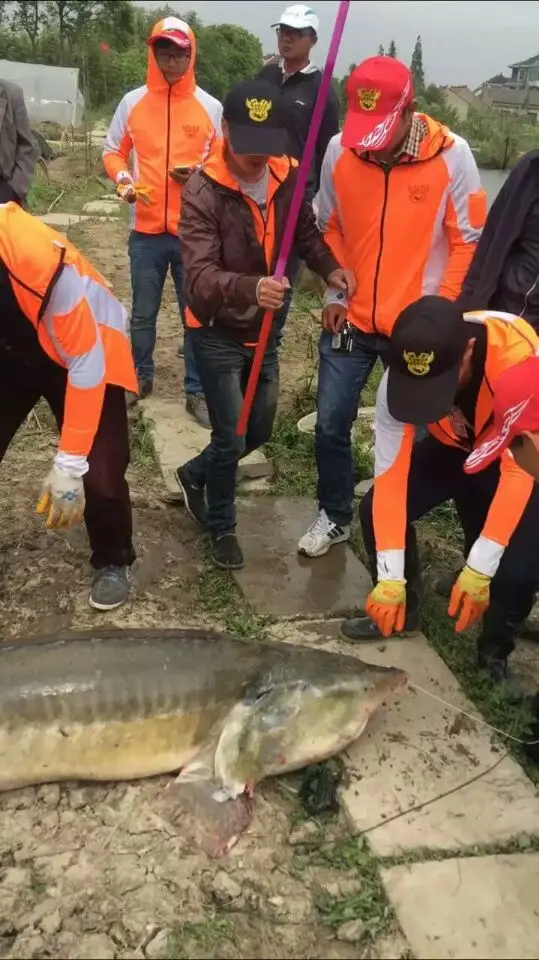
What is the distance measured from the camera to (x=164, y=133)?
214 inches

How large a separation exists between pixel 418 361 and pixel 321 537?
156 centimetres

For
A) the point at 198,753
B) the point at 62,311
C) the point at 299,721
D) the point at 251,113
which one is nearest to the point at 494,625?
the point at 299,721

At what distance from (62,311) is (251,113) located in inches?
44.1

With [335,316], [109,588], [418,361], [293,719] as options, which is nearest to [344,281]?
[335,316]

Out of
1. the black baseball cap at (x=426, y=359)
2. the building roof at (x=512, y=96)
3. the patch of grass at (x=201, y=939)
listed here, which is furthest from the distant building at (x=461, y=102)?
the patch of grass at (x=201, y=939)

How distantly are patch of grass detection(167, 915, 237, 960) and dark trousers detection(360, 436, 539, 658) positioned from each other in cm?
151

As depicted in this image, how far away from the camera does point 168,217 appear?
17.6 ft

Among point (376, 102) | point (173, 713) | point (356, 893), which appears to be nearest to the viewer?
point (356, 893)

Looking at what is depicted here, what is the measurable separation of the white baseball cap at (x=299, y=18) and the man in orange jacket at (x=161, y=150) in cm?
64

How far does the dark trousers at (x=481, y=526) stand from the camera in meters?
3.09

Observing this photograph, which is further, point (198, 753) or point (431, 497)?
point (431, 497)

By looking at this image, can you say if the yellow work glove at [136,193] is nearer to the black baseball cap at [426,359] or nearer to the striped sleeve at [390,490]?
the striped sleeve at [390,490]

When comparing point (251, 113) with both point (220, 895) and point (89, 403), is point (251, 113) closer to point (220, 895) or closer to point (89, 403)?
point (89, 403)

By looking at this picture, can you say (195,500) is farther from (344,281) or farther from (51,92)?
(51,92)
